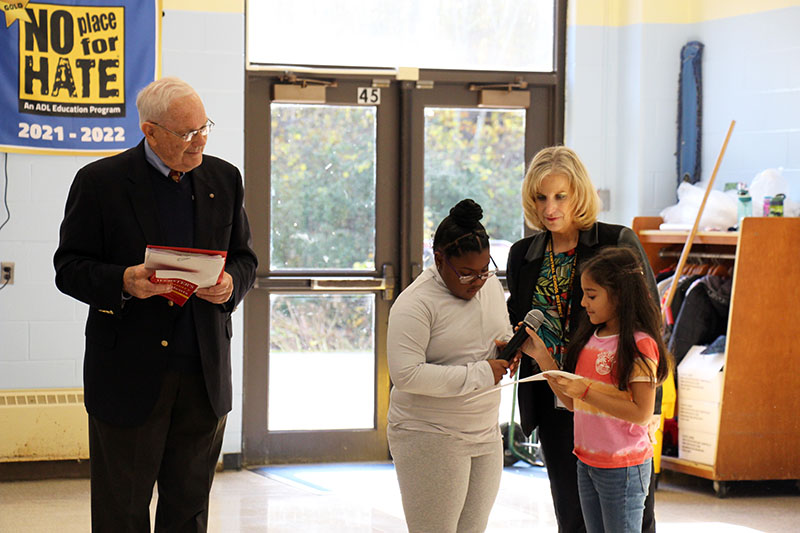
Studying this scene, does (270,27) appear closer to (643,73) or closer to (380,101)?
(380,101)

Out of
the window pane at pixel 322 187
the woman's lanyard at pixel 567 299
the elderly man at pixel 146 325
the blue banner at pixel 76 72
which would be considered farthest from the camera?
the window pane at pixel 322 187

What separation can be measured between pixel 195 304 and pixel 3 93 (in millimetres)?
2745

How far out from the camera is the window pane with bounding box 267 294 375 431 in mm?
5094

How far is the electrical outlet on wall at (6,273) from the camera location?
4594mm

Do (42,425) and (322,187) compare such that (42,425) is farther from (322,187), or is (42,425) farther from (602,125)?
(602,125)

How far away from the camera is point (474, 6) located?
203 inches

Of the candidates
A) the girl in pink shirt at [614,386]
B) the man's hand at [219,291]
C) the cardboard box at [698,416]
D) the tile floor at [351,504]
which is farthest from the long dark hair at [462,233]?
the cardboard box at [698,416]

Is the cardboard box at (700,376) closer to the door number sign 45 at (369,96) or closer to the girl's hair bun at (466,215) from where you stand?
the door number sign 45 at (369,96)

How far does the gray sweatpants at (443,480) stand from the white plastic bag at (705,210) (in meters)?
2.89

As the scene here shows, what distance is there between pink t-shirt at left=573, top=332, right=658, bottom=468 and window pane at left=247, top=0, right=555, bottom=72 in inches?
123

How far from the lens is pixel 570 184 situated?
8.38 feet

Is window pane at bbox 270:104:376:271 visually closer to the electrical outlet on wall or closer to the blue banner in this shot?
the blue banner

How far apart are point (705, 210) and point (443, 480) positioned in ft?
10.1

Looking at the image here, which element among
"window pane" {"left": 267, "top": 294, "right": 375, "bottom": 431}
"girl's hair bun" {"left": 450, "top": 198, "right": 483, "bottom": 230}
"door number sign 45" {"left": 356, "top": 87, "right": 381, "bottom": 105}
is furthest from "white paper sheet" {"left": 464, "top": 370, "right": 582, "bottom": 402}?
"door number sign 45" {"left": 356, "top": 87, "right": 381, "bottom": 105}
